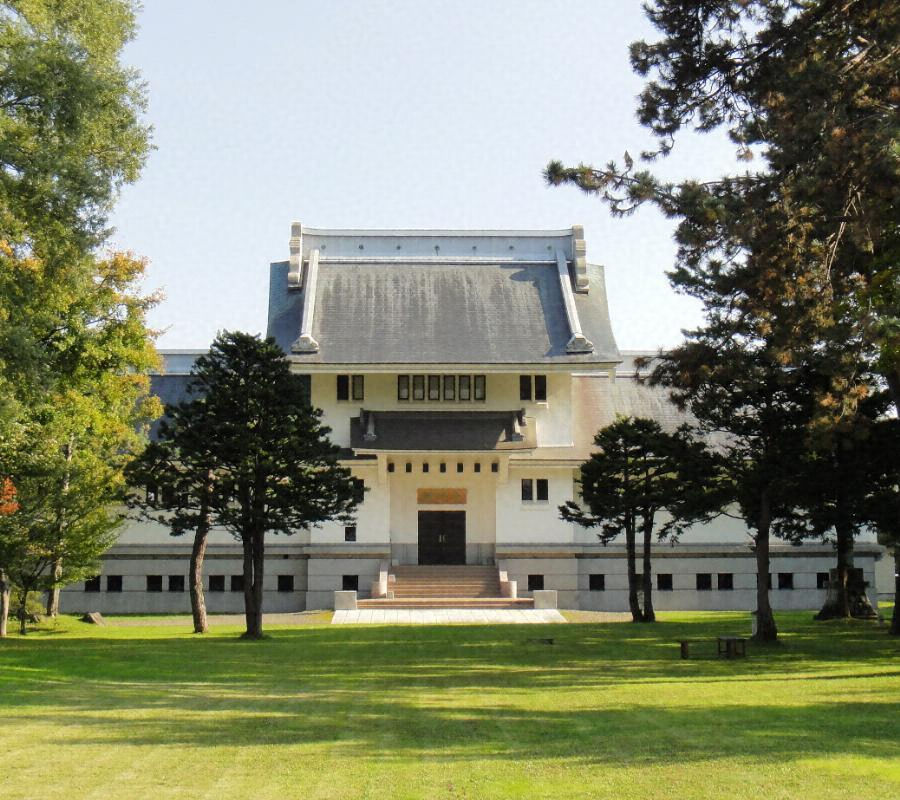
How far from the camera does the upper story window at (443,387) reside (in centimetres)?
4600

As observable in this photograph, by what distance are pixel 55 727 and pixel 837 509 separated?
2303cm

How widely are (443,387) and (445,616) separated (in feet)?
36.2

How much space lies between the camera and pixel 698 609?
150 feet

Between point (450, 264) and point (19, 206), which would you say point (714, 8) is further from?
point (450, 264)

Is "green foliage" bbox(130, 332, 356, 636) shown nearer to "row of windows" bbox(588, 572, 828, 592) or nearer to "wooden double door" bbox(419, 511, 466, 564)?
"wooden double door" bbox(419, 511, 466, 564)

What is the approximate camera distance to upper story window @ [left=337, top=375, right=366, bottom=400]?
4619 centimetres

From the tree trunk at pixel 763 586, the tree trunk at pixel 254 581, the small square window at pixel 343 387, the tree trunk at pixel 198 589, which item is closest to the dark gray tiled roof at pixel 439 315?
the small square window at pixel 343 387

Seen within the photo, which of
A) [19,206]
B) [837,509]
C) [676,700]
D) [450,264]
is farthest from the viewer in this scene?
[450,264]

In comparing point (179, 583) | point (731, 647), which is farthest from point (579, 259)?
point (731, 647)

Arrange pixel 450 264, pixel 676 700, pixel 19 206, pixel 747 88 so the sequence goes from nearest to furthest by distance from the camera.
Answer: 1. pixel 676 700
2. pixel 747 88
3. pixel 19 206
4. pixel 450 264

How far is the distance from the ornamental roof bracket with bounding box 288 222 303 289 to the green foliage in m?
19.7

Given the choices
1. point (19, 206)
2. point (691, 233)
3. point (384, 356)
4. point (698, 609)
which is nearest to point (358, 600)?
point (384, 356)

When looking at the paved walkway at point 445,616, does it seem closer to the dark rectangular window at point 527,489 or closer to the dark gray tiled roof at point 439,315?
the dark rectangular window at point 527,489

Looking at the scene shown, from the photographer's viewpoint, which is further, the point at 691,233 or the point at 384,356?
the point at 384,356
